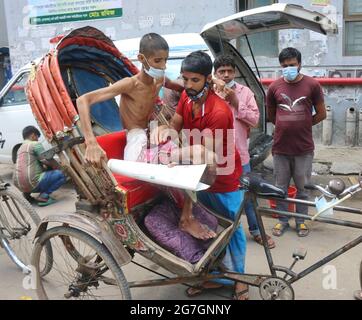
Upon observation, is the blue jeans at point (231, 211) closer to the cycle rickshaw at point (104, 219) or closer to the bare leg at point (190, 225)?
the cycle rickshaw at point (104, 219)

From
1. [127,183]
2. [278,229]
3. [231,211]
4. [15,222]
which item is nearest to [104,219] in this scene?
[127,183]

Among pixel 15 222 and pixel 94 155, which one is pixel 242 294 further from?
pixel 15 222

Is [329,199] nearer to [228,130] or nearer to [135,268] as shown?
[228,130]

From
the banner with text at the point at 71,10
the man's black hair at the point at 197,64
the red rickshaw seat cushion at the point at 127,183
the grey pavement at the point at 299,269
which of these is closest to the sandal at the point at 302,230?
the grey pavement at the point at 299,269

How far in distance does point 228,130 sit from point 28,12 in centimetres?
824

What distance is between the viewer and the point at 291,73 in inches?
156

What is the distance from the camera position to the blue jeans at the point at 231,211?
3000 mm

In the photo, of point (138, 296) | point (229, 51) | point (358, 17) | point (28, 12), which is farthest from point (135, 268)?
point (28, 12)

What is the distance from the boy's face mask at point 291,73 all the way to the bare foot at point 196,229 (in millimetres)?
1806

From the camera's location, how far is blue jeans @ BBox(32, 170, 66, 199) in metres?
5.54

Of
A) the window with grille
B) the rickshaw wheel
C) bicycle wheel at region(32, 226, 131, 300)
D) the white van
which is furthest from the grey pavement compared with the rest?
the window with grille

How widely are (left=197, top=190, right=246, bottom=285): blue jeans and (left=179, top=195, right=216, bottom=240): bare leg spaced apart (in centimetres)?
22
